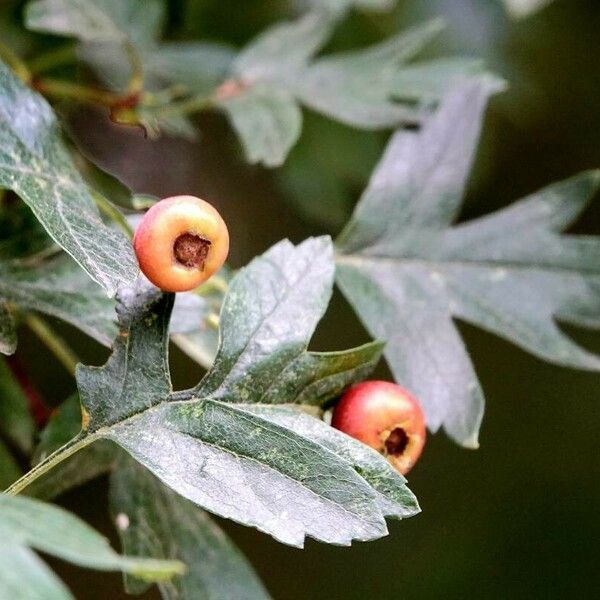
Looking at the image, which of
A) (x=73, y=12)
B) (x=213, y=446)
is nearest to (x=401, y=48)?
(x=73, y=12)

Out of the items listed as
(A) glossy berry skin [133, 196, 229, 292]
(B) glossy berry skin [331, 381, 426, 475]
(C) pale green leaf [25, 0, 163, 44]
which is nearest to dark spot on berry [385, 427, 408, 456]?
(B) glossy berry skin [331, 381, 426, 475]

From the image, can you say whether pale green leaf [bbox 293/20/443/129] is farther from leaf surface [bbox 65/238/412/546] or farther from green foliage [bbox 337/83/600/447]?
leaf surface [bbox 65/238/412/546]

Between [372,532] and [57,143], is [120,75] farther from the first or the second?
[372,532]

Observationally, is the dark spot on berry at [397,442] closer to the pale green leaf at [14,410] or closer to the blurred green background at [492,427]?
the pale green leaf at [14,410]

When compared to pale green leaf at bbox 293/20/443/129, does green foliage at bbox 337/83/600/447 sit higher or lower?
lower

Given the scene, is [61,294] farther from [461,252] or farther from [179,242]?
[461,252]

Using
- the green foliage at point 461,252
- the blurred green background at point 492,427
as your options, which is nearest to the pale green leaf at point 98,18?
the green foliage at point 461,252

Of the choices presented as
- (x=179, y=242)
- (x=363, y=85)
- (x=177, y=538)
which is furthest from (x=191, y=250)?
(x=363, y=85)
